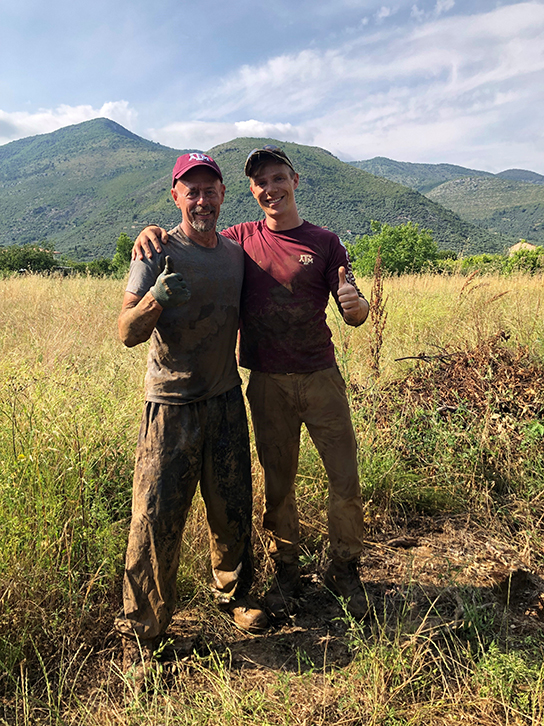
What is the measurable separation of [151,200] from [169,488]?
105 meters

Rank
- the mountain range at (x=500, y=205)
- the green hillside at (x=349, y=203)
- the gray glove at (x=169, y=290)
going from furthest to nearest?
the mountain range at (x=500, y=205)
the green hillside at (x=349, y=203)
the gray glove at (x=169, y=290)

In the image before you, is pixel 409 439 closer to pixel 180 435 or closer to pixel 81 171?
pixel 180 435

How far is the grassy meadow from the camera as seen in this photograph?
1.83 metres

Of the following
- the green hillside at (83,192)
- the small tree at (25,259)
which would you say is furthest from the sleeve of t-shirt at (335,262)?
the green hillside at (83,192)

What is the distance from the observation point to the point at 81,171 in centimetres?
15025

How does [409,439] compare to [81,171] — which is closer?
[409,439]

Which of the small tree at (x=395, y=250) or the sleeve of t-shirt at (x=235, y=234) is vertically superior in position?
the small tree at (x=395, y=250)

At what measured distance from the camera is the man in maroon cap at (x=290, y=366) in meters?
2.31

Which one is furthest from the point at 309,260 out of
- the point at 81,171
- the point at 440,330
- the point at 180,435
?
the point at 81,171

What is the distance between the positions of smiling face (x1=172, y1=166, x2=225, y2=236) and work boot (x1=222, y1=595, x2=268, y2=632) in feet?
6.29

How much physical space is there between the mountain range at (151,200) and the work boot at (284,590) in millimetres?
43366

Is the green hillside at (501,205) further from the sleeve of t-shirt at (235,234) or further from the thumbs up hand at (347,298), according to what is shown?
the thumbs up hand at (347,298)

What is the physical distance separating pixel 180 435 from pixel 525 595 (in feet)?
7.06

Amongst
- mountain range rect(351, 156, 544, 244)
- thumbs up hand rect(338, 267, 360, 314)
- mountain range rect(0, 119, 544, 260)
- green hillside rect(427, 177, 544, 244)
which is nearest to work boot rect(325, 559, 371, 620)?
thumbs up hand rect(338, 267, 360, 314)
